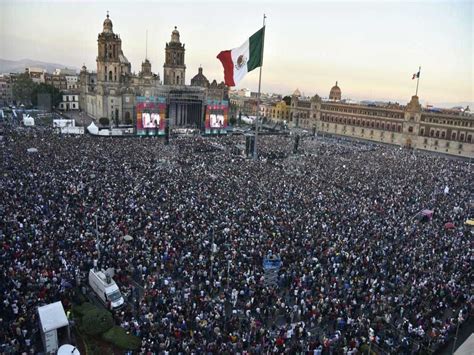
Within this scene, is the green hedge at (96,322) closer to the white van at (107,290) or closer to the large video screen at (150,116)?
the white van at (107,290)

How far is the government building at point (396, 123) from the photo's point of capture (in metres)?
64.3

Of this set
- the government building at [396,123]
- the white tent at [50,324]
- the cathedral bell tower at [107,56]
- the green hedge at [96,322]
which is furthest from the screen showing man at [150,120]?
the white tent at [50,324]

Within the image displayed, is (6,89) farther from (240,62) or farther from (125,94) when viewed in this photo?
(240,62)

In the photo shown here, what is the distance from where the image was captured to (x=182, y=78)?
8325cm

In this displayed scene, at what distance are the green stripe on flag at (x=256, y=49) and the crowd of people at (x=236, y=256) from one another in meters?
9.00

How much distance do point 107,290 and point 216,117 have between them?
51.6 metres

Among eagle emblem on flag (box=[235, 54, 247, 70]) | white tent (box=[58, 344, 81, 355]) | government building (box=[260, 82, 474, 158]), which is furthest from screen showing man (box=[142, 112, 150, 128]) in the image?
white tent (box=[58, 344, 81, 355])

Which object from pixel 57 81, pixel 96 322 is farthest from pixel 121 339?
pixel 57 81

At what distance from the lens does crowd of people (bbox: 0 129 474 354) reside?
40.6 feet

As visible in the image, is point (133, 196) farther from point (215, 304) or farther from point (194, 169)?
point (215, 304)

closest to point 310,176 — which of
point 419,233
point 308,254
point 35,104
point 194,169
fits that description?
point 194,169

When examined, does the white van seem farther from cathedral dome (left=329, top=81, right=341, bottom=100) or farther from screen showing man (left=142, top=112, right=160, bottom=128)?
cathedral dome (left=329, top=81, right=341, bottom=100)

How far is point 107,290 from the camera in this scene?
13.3 m

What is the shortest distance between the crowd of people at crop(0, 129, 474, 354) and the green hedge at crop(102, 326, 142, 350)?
0.36 meters
